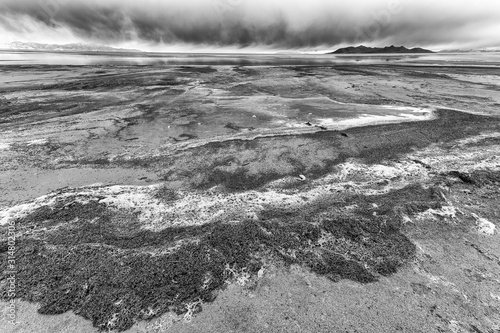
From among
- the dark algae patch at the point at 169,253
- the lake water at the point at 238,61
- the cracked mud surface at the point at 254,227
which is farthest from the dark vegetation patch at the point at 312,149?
the lake water at the point at 238,61

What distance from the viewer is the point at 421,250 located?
173 inches

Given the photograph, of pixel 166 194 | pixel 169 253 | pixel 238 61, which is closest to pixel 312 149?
pixel 166 194

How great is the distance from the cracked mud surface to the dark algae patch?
0.08 ft

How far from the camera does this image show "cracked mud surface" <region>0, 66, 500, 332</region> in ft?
11.1

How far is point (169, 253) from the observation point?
4207 mm

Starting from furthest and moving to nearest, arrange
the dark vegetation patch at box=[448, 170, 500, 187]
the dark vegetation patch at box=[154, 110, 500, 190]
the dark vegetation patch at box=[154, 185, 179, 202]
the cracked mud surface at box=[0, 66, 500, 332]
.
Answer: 1. the dark vegetation patch at box=[154, 110, 500, 190]
2. the dark vegetation patch at box=[448, 170, 500, 187]
3. the dark vegetation patch at box=[154, 185, 179, 202]
4. the cracked mud surface at box=[0, 66, 500, 332]

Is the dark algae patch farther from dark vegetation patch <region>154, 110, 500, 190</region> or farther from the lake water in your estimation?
the lake water

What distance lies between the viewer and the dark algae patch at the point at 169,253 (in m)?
3.48

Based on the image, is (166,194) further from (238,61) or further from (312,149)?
(238,61)

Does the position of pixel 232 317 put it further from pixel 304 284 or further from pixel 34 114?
pixel 34 114

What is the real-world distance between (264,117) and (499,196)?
29.9 ft

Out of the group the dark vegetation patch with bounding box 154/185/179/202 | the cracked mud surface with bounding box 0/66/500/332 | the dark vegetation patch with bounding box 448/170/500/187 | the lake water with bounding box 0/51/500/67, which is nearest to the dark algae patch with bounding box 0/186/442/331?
the cracked mud surface with bounding box 0/66/500/332

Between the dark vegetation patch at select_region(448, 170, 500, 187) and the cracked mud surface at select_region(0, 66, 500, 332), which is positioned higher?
the dark vegetation patch at select_region(448, 170, 500, 187)

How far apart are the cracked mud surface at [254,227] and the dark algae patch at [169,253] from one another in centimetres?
2
